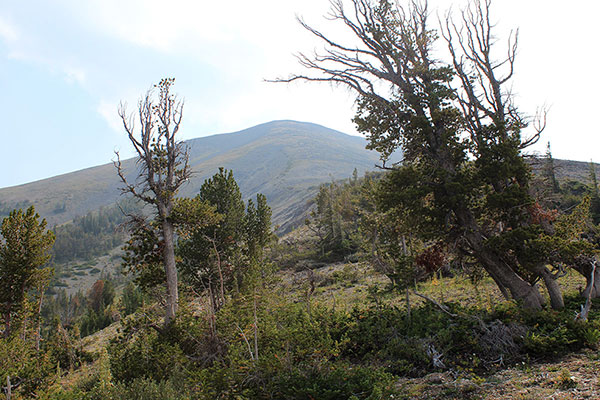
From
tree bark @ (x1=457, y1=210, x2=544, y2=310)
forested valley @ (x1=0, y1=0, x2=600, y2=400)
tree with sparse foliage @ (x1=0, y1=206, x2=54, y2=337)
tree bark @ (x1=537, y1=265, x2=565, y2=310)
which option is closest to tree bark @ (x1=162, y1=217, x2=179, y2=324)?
forested valley @ (x1=0, y1=0, x2=600, y2=400)

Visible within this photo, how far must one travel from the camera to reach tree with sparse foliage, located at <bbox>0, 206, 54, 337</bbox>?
14.7m

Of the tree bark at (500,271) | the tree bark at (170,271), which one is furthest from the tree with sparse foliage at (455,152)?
the tree bark at (170,271)

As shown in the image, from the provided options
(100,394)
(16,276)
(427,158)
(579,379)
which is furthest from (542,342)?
(16,276)

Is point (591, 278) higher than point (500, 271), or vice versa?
point (500, 271)

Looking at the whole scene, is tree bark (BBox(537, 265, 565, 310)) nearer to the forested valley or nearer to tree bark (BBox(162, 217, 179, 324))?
the forested valley

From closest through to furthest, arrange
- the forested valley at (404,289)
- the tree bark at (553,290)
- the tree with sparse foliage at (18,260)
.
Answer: the forested valley at (404,289) < the tree bark at (553,290) < the tree with sparse foliage at (18,260)

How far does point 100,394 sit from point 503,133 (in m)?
13.4

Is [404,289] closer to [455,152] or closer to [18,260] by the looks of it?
[455,152]

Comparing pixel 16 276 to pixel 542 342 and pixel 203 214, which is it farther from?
pixel 542 342

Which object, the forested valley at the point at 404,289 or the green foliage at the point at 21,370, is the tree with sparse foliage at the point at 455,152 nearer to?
the forested valley at the point at 404,289

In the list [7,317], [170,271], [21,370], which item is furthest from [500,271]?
[7,317]

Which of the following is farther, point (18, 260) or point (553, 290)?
point (18, 260)

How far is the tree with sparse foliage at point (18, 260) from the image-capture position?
1472 centimetres

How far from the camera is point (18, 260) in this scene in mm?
14797
